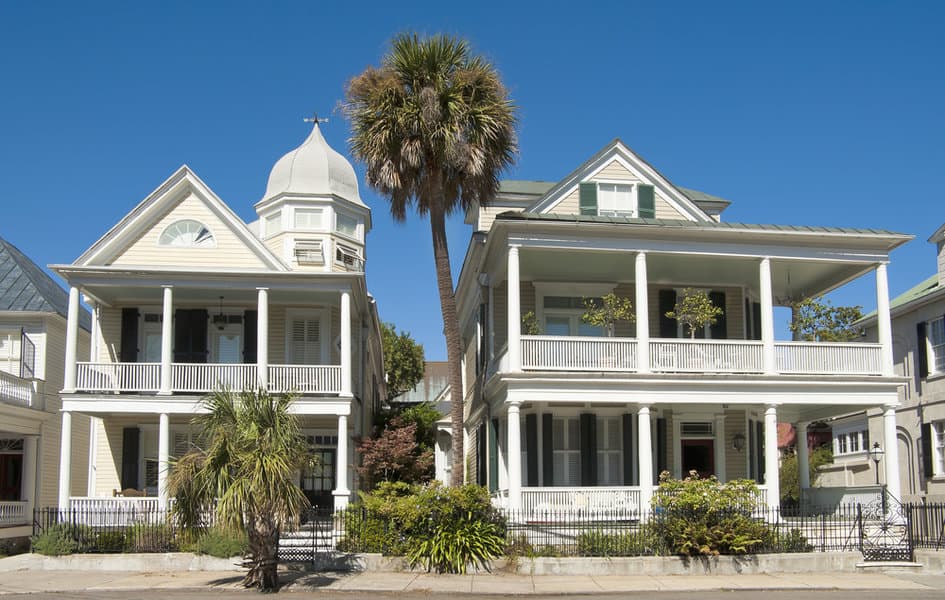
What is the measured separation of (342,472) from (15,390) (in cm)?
1029

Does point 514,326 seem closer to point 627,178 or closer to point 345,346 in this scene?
point 345,346

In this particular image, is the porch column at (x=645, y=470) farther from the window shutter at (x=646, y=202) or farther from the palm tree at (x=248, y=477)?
the palm tree at (x=248, y=477)

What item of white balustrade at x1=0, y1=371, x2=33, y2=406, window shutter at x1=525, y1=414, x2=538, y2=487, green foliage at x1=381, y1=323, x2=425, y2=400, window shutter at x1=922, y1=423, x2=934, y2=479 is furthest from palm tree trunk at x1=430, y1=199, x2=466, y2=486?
green foliage at x1=381, y1=323, x2=425, y2=400

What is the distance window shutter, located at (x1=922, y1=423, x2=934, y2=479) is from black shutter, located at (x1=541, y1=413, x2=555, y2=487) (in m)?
11.4

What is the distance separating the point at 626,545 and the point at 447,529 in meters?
3.63

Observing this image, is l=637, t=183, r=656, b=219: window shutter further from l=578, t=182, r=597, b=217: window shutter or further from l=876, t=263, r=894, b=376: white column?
l=876, t=263, r=894, b=376: white column

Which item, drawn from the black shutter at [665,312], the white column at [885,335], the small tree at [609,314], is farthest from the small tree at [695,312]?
the white column at [885,335]

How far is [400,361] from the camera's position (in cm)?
5669

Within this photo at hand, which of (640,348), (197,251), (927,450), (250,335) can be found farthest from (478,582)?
(927,450)

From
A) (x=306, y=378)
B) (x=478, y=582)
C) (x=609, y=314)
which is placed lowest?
(x=478, y=582)

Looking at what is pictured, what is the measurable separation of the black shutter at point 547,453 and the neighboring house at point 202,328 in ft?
16.5

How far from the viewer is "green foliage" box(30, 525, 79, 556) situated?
2045cm

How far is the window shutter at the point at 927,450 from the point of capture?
90.8 ft

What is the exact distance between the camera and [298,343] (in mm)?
27641
